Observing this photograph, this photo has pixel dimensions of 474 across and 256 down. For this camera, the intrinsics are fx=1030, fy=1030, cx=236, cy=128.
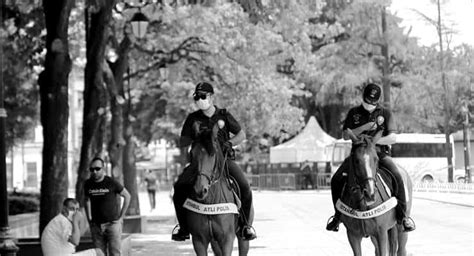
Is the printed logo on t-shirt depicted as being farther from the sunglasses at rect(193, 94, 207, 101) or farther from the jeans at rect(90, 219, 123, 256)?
the sunglasses at rect(193, 94, 207, 101)

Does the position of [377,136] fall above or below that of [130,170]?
above

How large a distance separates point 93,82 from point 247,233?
1235 cm

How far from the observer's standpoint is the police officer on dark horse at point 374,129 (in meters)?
12.0

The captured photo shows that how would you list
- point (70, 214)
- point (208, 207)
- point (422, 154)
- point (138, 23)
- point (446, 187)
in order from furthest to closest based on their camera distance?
point (422, 154)
point (446, 187)
point (138, 23)
point (70, 214)
point (208, 207)

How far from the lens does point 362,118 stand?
12094 millimetres

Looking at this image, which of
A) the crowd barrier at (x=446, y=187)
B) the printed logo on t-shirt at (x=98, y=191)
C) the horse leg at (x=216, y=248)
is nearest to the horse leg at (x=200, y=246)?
the horse leg at (x=216, y=248)

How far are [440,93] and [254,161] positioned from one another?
1088 inches

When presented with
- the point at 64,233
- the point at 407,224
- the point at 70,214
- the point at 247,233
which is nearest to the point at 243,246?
the point at 247,233

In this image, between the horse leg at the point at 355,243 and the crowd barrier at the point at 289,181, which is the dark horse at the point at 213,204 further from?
the crowd barrier at the point at 289,181

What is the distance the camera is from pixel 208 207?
1059 centimetres

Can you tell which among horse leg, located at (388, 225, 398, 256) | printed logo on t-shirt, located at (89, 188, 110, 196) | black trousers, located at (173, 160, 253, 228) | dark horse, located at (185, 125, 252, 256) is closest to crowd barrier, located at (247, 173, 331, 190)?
printed logo on t-shirt, located at (89, 188, 110, 196)

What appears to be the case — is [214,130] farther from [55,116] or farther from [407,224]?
[55,116]

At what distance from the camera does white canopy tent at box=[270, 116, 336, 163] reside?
6688 cm

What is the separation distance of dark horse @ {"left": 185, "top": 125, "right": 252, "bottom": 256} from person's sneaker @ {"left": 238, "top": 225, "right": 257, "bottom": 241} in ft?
1.19
